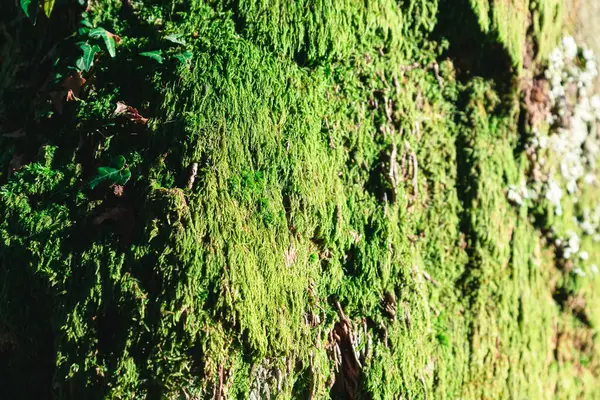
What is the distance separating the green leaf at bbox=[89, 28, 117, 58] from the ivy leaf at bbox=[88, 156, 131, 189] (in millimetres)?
570

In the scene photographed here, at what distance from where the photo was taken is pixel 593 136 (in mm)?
4234

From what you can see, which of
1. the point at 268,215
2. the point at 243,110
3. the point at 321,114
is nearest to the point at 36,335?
the point at 268,215

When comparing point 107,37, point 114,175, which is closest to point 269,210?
point 114,175

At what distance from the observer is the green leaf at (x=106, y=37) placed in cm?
271

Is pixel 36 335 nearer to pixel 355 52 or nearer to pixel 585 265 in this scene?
pixel 355 52

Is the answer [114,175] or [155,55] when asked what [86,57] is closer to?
[155,55]

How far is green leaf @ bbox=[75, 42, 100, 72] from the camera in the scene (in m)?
2.70

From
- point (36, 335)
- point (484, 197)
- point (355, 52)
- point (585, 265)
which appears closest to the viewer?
point (36, 335)

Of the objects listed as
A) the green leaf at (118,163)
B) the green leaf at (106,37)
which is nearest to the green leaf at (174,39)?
the green leaf at (106,37)

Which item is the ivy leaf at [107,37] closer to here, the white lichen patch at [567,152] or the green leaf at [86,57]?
the green leaf at [86,57]

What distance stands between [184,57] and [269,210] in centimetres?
85

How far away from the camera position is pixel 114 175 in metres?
2.55

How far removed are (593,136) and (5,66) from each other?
13.4 feet

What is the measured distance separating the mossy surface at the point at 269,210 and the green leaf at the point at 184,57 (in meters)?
0.02
